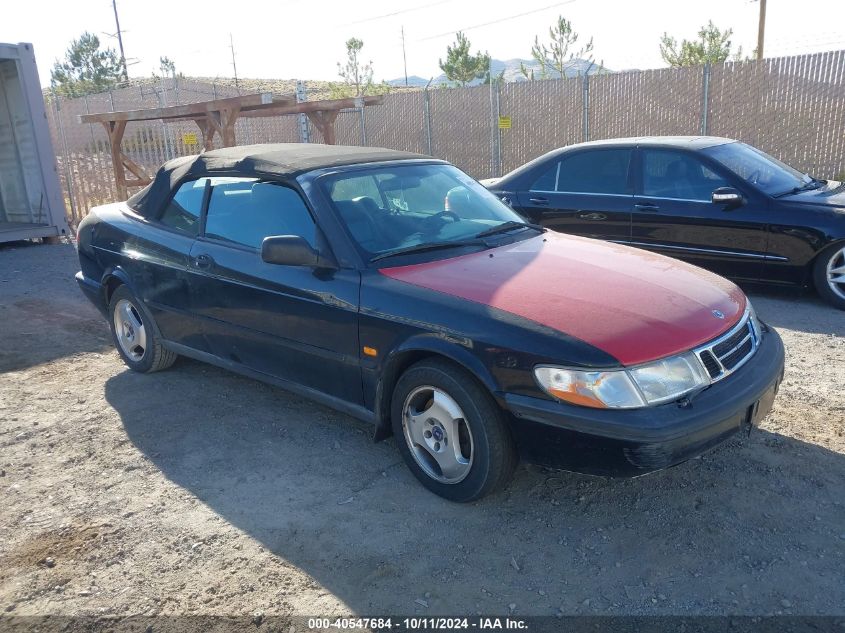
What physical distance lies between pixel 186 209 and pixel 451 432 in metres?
2.54

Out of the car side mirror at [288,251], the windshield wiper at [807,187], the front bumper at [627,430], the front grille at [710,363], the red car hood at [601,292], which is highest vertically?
the car side mirror at [288,251]

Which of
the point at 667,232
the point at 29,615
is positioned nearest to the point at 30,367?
the point at 29,615

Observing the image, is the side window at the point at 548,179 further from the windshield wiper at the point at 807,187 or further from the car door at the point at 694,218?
the windshield wiper at the point at 807,187

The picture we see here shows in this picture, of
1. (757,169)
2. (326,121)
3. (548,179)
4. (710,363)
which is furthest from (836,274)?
(326,121)

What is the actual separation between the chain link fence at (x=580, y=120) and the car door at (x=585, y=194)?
835 cm

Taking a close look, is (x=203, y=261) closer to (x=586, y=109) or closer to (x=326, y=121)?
(x=326, y=121)

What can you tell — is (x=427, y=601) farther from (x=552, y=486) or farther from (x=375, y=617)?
(x=552, y=486)

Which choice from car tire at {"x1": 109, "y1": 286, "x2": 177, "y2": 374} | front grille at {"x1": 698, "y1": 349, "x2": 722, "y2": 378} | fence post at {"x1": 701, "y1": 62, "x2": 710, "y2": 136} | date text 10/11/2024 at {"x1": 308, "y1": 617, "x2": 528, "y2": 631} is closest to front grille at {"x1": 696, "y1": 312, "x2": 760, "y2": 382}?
front grille at {"x1": 698, "y1": 349, "x2": 722, "y2": 378}

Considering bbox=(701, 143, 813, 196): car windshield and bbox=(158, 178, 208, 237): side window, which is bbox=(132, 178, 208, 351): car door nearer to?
bbox=(158, 178, 208, 237): side window

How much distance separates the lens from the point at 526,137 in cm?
1773

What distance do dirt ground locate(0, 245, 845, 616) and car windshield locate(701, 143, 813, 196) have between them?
2486 mm

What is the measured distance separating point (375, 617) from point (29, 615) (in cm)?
135

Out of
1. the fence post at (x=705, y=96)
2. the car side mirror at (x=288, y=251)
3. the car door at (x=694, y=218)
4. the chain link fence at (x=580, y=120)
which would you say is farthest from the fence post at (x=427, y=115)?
the car side mirror at (x=288, y=251)

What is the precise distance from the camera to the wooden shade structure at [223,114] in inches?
438
